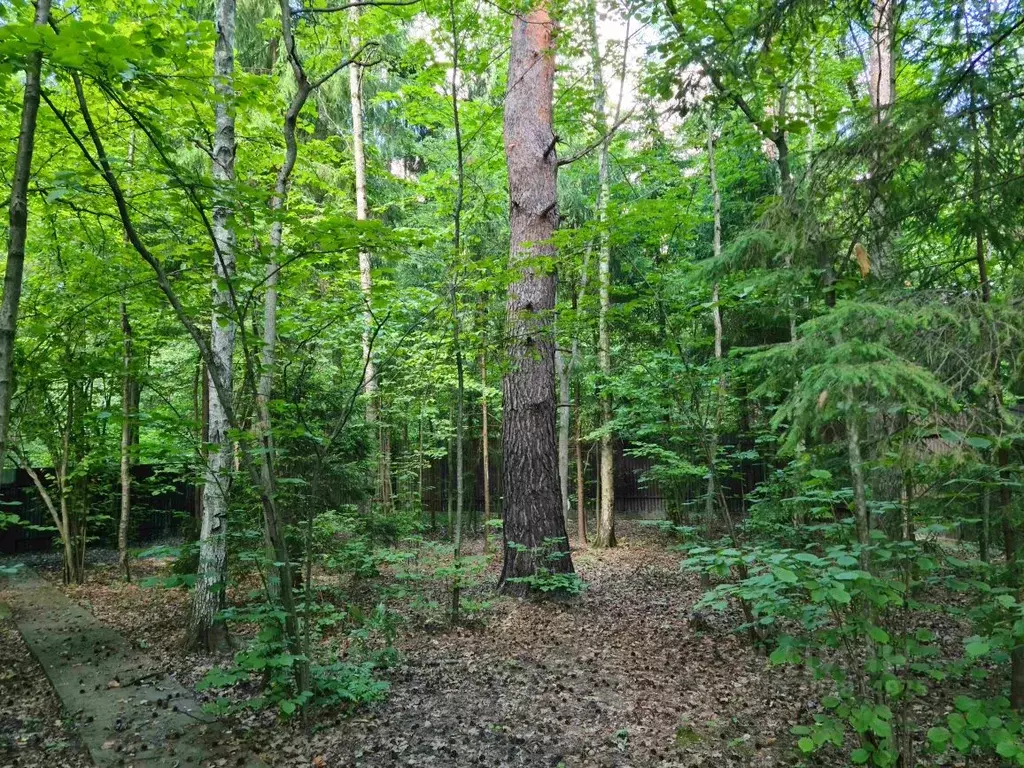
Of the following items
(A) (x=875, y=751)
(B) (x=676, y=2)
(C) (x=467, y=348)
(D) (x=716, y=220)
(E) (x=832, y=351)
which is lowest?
(A) (x=875, y=751)

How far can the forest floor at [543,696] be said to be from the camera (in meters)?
3.22

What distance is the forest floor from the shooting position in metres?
3.22

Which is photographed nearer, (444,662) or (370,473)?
(444,662)

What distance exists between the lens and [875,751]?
2.47 meters

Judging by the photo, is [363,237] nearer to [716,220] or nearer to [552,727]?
[552,727]

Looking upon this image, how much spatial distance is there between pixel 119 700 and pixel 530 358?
A: 410 centimetres

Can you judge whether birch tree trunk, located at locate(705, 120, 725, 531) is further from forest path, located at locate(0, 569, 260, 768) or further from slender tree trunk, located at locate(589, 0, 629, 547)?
forest path, located at locate(0, 569, 260, 768)

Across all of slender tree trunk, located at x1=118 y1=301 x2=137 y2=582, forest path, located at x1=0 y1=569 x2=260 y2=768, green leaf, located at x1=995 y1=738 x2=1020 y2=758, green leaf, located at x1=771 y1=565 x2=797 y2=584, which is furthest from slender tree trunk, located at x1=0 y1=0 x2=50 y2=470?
slender tree trunk, located at x1=118 y1=301 x2=137 y2=582

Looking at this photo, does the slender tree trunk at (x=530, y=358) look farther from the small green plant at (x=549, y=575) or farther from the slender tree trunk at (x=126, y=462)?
the slender tree trunk at (x=126, y=462)

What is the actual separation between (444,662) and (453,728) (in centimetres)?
110

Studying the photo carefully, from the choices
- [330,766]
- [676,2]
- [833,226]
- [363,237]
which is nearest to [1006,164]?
[833,226]

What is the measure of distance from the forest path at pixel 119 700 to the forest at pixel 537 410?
30mm

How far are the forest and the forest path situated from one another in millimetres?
30

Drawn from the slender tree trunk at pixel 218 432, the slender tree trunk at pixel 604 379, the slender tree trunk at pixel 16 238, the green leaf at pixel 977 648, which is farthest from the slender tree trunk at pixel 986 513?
the slender tree trunk at pixel 604 379
